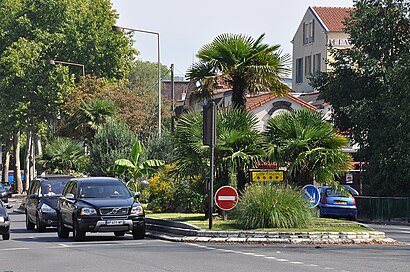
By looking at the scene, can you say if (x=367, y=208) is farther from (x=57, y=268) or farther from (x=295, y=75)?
(x=295, y=75)

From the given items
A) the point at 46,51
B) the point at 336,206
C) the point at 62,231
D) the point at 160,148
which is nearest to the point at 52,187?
the point at 62,231

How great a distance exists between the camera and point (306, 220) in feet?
81.8

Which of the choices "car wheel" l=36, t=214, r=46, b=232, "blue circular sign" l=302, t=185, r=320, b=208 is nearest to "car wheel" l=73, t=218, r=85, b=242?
"car wheel" l=36, t=214, r=46, b=232

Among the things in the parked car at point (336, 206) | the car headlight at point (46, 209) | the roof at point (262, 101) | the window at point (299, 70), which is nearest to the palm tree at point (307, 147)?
the car headlight at point (46, 209)

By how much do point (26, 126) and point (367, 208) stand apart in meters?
37.0

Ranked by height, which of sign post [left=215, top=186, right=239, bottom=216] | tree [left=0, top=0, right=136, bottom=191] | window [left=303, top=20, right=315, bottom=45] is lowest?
sign post [left=215, top=186, right=239, bottom=216]

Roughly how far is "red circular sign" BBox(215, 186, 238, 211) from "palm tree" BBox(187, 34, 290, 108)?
15.1 ft

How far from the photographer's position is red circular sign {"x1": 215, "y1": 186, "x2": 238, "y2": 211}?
991 inches

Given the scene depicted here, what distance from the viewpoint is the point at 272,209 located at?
2461 centimetres

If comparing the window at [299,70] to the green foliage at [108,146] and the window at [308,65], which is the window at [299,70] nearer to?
the window at [308,65]

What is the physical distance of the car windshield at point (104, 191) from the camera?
25391mm

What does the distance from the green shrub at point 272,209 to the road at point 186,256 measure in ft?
5.77

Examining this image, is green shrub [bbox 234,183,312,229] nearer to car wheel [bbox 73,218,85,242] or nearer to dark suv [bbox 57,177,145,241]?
dark suv [bbox 57,177,145,241]

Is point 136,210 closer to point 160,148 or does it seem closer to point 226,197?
point 226,197
